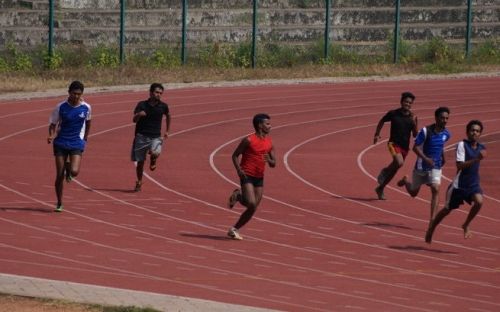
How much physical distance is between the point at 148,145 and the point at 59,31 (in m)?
24.2

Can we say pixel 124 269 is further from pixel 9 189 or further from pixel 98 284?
pixel 9 189

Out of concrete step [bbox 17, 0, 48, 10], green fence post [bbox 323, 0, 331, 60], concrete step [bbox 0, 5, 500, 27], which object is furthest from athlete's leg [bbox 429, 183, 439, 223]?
concrete step [bbox 17, 0, 48, 10]

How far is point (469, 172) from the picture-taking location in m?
18.1

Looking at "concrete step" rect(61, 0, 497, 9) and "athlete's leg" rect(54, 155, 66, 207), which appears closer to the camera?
"athlete's leg" rect(54, 155, 66, 207)

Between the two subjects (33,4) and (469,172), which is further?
(33,4)

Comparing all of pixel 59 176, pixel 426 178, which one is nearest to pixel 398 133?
pixel 426 178

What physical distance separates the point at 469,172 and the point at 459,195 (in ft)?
1.00

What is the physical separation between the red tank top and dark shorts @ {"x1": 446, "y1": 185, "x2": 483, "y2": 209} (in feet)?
7.49

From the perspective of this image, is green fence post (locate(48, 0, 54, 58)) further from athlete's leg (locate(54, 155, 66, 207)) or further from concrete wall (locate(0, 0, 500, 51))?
athlete's leg (locate(54, 155, 66, 207))

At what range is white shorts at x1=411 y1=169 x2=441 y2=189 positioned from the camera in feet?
65.7

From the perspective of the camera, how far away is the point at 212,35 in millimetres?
49281

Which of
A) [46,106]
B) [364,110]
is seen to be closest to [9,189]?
[46,106]

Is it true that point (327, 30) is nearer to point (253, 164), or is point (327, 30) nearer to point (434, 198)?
point (434, 198)

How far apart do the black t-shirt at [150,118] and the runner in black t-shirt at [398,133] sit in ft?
10.9
